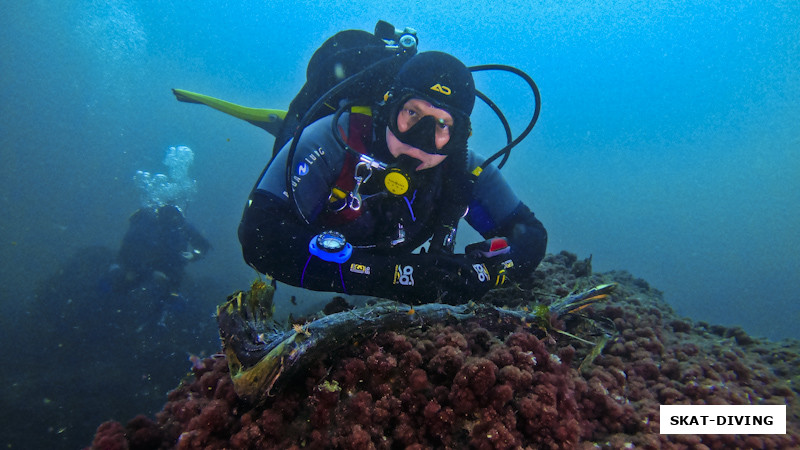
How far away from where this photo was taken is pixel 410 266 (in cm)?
281

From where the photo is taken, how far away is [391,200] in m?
3.51

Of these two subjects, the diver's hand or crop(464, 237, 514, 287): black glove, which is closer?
the diver's hand

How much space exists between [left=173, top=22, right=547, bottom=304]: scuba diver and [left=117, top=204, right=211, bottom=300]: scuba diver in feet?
40.1

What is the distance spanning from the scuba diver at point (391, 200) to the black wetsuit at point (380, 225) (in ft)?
0.04

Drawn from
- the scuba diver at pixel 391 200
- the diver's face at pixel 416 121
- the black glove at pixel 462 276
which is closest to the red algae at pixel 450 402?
the black glove at pixel 462 276

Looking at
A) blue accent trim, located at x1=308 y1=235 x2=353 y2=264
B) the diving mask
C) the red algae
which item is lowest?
the red algae

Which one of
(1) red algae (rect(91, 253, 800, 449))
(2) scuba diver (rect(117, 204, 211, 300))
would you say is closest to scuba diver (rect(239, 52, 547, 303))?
(1) red algae (rect(91, 253, 800, 449))

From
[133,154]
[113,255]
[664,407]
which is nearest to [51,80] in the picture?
[133,154]

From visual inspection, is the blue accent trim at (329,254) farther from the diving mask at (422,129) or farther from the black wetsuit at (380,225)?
the diving mask at (422,129)

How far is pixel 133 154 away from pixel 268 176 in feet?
211

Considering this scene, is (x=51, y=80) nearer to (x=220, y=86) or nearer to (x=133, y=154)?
(x=133, y=154)

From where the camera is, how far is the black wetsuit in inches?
110

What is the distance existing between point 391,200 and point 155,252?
43.6 ft

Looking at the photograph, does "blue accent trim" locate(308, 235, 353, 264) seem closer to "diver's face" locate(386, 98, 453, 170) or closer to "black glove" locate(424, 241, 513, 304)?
"black glove" locate(424, 241, 513, 304)
